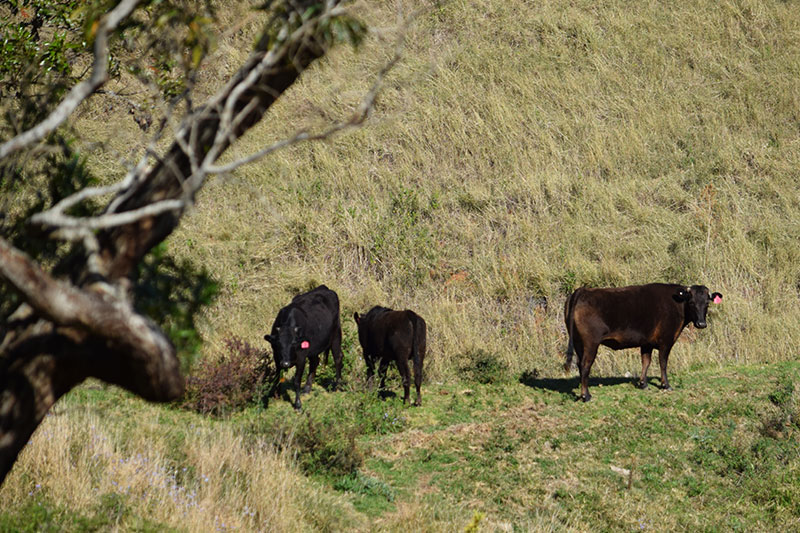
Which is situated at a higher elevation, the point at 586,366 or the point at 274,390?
the point at 586,366

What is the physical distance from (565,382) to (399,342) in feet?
10.8

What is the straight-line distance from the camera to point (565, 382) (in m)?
14.3

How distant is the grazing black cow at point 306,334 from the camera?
41.4 ft

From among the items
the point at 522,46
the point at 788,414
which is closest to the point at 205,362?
the point at 788,414

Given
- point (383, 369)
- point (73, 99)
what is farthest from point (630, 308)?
point (73, 99)

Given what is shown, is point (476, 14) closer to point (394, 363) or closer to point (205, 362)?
point (394, 363)

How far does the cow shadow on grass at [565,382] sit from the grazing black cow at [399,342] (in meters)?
2.21

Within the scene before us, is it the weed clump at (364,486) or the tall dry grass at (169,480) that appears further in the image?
the weed clump at (364,486)

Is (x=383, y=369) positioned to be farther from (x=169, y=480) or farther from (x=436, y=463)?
(x=169, y=480)

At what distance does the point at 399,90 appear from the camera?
25.4 metres

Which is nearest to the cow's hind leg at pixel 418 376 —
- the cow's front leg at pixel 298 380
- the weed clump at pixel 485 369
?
the weed clump at pixel 485 369

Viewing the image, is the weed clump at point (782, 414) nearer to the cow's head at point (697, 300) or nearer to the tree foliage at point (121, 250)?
the cow's head at point (697, 300)

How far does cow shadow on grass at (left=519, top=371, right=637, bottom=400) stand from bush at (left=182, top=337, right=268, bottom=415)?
4.62m

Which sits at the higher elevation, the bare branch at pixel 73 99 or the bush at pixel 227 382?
the bare branch at pixel 73 99
